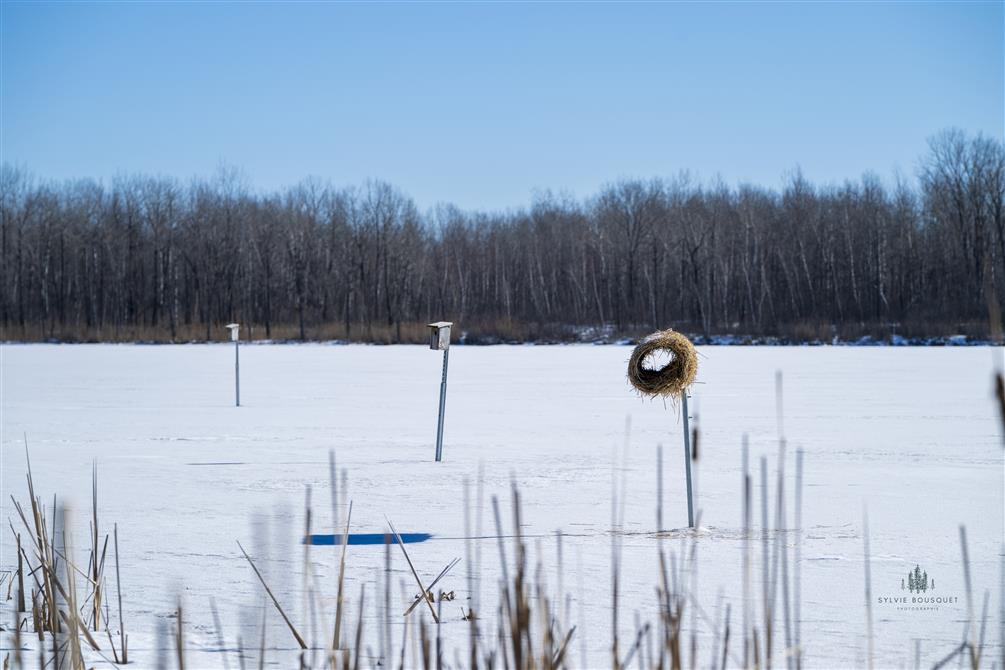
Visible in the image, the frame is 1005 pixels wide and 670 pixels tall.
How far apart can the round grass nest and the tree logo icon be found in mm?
2049

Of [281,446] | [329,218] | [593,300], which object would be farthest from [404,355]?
[329,218]

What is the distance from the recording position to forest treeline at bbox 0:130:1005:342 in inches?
2160

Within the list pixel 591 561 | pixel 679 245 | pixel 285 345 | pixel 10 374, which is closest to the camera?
Answer: pixel 591 561

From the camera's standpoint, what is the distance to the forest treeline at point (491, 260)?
54.9m

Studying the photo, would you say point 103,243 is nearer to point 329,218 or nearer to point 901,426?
point 329,218

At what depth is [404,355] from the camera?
35906 millimetres

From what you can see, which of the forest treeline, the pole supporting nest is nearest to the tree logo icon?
the pole supporting nest

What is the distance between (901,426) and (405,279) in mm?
52245

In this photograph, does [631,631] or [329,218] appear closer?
[631,631]

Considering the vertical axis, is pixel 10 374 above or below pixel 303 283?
below

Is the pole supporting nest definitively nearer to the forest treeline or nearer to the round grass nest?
the round grass nest

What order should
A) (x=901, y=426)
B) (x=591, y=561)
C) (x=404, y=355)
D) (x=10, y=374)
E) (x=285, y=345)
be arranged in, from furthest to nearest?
(x=285, y=345) < (x=404, y=355) < (x=10, y=374) < (x=901, y=426) < (x=591, y=561)

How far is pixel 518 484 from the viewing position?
355 inches

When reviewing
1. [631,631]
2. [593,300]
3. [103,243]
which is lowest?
[631,631]
